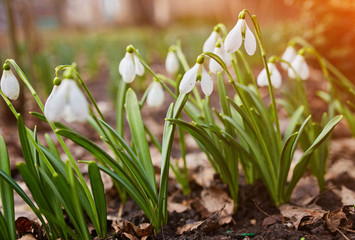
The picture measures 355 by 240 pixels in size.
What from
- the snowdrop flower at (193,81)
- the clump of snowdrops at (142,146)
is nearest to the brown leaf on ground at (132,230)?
the clump of snowdrops at (142,146)

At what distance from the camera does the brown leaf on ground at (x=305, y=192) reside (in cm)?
170

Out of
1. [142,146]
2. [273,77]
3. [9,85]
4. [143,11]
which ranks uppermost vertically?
[143,11]

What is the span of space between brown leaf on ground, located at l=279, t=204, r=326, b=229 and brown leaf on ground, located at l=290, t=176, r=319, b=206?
107mm

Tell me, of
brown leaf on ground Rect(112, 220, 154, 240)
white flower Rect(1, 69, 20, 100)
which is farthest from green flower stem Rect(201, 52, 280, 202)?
white flower Rect(1, 69, 20, 100)

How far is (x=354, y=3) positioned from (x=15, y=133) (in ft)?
9.67

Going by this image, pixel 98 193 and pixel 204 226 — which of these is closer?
pixel 98 193

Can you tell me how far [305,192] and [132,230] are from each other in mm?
905

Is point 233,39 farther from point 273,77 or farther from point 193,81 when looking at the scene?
point 273,77

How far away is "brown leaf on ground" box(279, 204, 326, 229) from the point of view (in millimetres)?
1372

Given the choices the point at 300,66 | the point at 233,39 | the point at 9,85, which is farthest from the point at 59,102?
the point at 300,66

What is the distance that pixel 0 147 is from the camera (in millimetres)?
1320

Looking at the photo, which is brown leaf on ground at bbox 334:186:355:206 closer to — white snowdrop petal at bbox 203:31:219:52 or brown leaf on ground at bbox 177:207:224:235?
brown leaf on ground at bbox 177:207:224:235

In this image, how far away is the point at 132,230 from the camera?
4.68 feet

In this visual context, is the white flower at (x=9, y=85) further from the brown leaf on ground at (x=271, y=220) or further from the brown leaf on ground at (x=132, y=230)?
the brown leaf on ground at (x=271, y=220)
